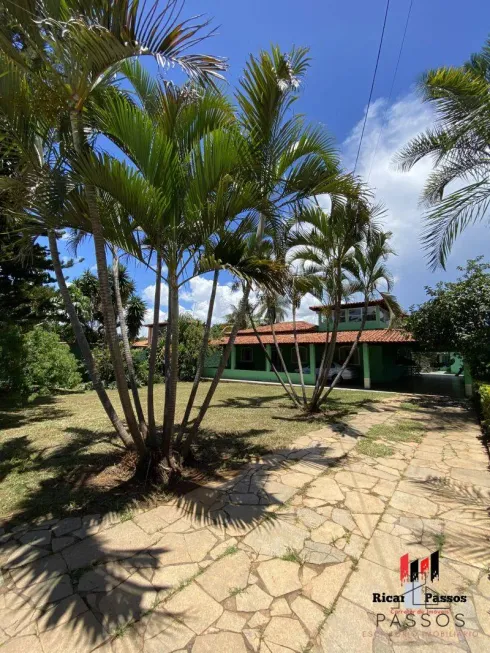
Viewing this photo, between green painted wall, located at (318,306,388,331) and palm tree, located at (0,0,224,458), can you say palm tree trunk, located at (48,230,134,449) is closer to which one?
palm tree, located at (0,0,224,458)

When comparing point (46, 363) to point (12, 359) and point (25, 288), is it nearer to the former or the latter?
Answer: point (12, 359)

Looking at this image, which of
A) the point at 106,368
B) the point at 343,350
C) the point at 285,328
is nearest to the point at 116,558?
the point at 106,368

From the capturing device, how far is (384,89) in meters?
6.22

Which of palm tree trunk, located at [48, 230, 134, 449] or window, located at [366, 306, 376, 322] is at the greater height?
window, located at [366, 306, 376, 322]

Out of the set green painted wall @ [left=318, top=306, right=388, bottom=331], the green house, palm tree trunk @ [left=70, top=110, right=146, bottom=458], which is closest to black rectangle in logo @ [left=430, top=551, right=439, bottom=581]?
palm tree trunk @ [left=70, top=110, right=146, bottom=458]

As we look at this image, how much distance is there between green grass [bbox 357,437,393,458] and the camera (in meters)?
5.65

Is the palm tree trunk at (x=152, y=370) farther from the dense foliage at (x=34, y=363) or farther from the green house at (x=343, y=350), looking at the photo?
the green house at (x=343, y=350)

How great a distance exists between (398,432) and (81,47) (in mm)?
8540

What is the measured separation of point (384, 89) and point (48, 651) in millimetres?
8979

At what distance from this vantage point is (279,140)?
4500 mm

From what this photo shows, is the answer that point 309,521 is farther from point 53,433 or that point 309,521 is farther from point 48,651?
point 53,433

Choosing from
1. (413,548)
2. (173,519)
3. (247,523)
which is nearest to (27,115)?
(173,519)

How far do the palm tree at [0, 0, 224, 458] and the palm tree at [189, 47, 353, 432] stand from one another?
3.82ft

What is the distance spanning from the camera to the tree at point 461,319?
10703mm
